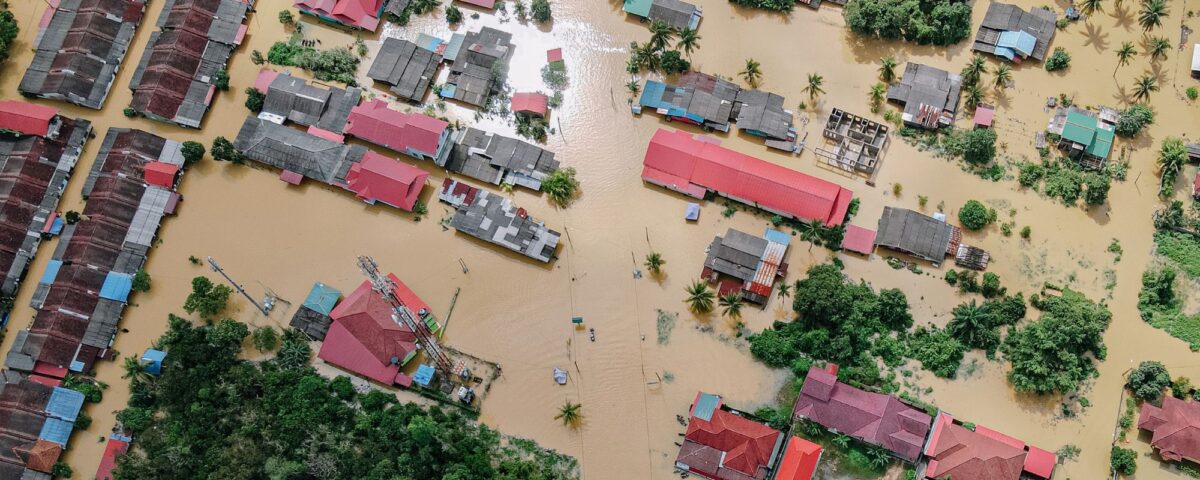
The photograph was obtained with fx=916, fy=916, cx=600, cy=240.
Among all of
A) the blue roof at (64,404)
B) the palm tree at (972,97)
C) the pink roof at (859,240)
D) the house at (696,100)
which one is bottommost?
the blue roof at (64,404)

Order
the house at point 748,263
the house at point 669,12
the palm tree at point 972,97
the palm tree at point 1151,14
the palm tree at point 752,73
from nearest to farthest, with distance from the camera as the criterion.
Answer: the house at point 748,263 → the palm tree at point 972,97 → the palm tree at point 1151,14 → the palm tree at point 752,73 → the house at point 669,12

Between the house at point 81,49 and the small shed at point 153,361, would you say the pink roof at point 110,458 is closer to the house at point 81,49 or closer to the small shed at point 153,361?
the small shed at point 153,361

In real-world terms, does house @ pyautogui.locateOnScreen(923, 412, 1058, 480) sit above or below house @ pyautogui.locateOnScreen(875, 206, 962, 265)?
below

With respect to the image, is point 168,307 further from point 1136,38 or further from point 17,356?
point 1136,38

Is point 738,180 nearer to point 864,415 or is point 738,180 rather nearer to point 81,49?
point 864,415

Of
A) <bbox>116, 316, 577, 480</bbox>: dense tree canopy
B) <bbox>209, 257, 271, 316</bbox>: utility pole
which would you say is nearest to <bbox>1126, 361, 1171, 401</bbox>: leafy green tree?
<bbox>116, 316, 577, 480</bbox>: dense tree canopy

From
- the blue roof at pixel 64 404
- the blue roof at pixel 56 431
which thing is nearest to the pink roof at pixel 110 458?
the blue roof at pixel 56 431

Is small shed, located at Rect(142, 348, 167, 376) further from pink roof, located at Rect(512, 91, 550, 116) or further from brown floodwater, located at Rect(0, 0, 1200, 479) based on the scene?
pink roof, located at Rect(512, 91, 550, 116)
